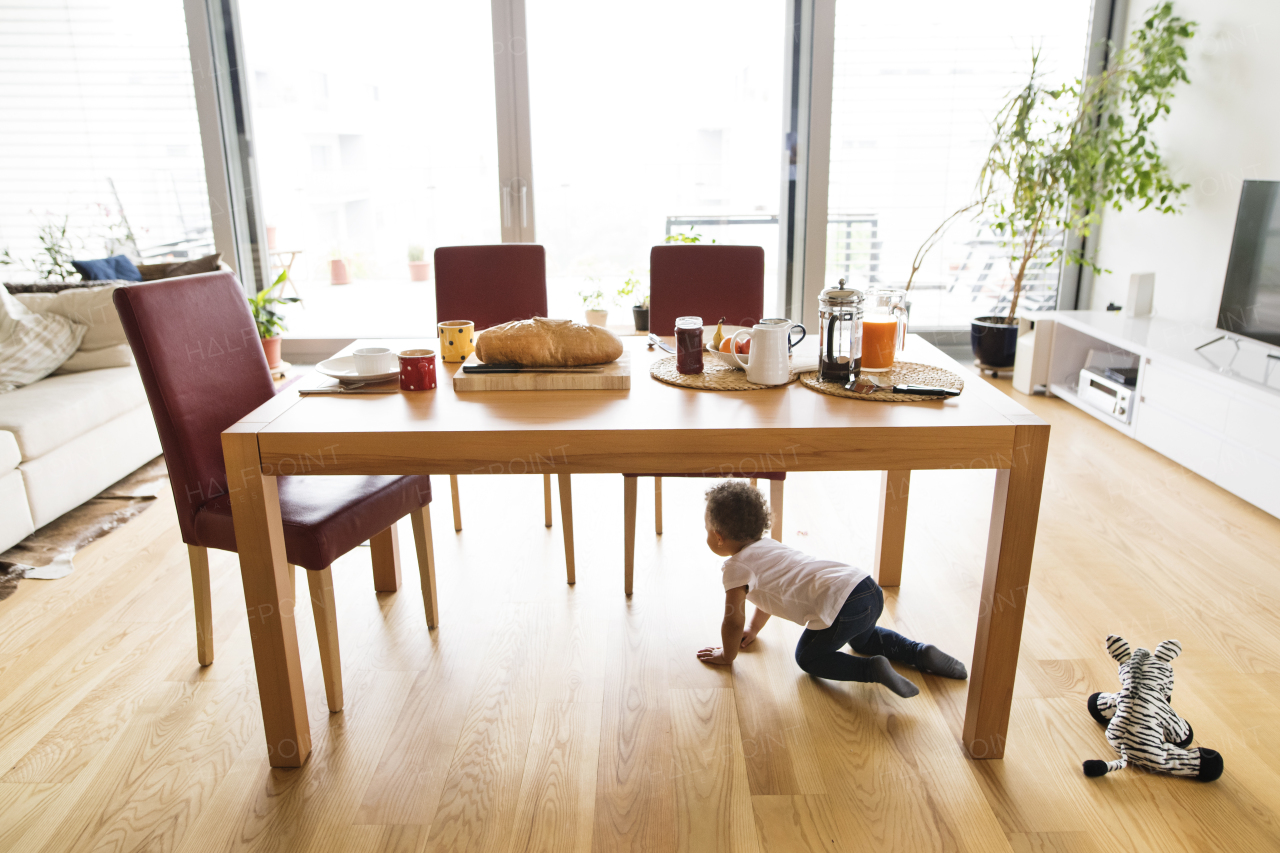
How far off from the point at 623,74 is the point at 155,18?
238cm

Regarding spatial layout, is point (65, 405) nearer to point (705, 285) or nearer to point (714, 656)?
point (705, 285)

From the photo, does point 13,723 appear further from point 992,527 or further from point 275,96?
point 275,96

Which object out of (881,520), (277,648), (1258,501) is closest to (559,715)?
(277,648)

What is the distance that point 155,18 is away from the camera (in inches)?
171

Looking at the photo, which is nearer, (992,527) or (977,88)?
(992,527)

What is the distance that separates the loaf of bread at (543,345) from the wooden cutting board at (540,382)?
0.07 metres

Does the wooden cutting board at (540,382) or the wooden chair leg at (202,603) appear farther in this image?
the wooden chair leg at (202,603)

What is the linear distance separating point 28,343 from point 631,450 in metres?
2.72

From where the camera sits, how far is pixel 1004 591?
1544 millimetres

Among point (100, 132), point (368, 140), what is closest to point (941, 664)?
point (368, 140)

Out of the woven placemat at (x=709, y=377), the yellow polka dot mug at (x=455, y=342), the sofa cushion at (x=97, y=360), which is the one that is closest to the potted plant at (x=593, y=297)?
the sofa cushion at (x=97, y=360)

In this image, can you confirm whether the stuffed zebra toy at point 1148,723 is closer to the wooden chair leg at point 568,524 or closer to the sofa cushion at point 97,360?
the wooden chair leg at point 568,524

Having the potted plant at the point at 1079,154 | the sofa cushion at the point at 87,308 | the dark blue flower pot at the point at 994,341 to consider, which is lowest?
the dark blue flower pot at the point at 994,341

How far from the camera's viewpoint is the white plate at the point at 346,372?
1742 mm
